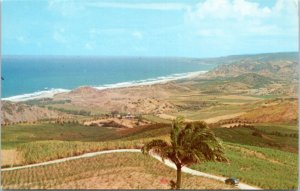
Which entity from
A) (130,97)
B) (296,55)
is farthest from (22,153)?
(296,55)

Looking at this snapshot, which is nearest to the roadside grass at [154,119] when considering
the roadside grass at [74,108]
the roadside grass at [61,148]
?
the roadside grass at [61,148]

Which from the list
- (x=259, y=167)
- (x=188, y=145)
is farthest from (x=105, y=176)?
(x=259, y=167)

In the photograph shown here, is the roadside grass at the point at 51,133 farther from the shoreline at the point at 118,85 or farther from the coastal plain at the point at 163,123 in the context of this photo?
the shoreline at the point at 118,85

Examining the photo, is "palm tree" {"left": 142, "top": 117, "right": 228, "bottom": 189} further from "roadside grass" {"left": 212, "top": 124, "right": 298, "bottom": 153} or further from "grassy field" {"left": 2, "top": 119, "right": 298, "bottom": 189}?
"roadside grass" {"left": 212, "top": 124, "right": 298, "bottom": 153}

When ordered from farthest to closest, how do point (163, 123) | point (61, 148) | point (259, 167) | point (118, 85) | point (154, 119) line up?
point (118, 85) → point (154, 119) → point (163, 123) → point (61, 148) → point (259, 167)

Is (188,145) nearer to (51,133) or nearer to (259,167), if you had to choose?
(259,167)
